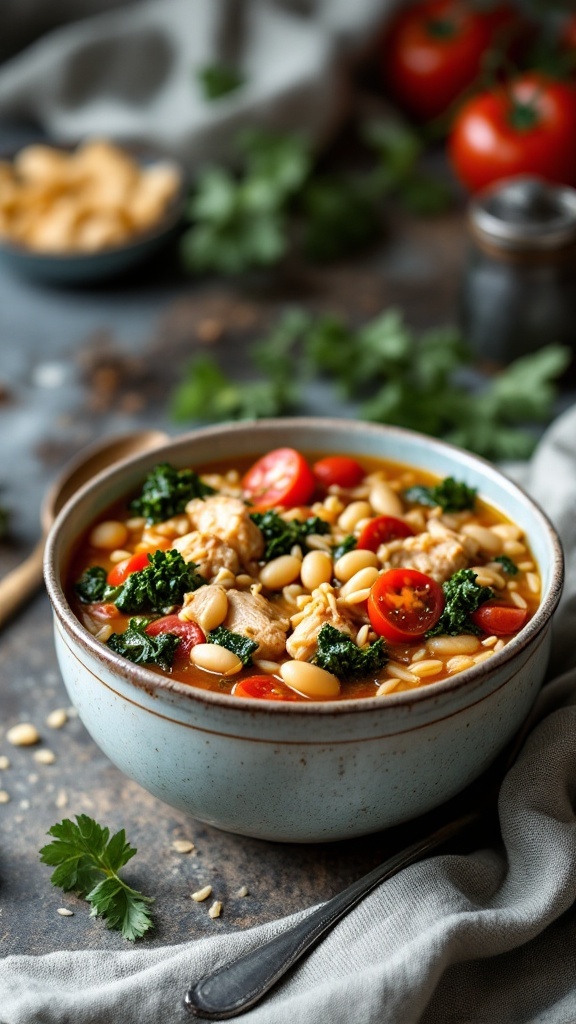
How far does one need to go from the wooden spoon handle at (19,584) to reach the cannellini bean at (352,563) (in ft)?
4.18

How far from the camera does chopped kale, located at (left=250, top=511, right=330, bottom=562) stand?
3.18m

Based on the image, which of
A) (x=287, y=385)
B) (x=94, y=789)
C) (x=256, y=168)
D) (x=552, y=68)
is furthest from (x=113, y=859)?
(x=552, y=68)

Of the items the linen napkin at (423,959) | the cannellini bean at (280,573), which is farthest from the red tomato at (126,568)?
the linen napkin at (423,959)

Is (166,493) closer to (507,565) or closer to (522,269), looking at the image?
(507,565)

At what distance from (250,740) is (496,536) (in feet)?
3.64

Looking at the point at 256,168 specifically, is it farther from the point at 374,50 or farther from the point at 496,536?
the point at 496,536

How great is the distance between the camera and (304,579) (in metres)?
3.09

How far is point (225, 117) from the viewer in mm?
6465

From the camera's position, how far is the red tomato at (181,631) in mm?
2850

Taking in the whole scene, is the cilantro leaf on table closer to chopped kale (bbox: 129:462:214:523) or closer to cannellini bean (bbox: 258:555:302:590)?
cannellini bean (bbox: 258:555:302:590)

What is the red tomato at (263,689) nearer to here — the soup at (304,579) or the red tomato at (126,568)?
the soup at (304,579)

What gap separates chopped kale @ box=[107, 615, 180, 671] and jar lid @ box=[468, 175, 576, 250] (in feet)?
9.61

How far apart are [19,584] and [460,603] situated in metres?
1.71

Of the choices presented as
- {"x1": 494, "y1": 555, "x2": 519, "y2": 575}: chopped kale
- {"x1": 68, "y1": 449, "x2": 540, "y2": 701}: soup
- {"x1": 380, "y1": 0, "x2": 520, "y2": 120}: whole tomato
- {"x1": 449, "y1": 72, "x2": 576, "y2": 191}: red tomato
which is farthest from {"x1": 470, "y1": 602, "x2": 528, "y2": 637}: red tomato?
{"x1": 380, "y1": 0, "x2": 520, "y2": 120}: whole tomato
